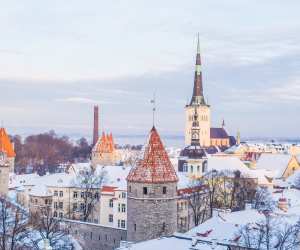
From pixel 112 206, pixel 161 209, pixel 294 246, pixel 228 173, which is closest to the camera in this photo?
pixel 294 246

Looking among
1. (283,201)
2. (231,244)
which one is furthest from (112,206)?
(231,244)

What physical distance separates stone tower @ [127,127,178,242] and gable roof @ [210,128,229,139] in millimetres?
97418

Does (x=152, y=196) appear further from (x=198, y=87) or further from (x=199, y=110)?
(x=199, y=110)

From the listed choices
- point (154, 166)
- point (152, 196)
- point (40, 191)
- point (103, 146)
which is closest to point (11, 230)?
point (152, 196)

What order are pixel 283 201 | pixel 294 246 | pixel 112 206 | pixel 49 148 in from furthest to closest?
pixel 49 148, pixel 112 206, pixel 283 201, pixel 294 246

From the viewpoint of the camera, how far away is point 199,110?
11162 cm

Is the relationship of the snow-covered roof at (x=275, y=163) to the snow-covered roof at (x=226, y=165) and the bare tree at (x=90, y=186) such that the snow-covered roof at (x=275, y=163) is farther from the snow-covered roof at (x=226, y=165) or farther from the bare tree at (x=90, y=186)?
the bare tree at (x=90, y=186)

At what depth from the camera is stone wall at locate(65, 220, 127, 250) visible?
3094 centimetres

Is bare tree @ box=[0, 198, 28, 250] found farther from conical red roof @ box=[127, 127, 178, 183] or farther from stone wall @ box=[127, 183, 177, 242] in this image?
conical red roof @ box=[127, 127, 178, 183]

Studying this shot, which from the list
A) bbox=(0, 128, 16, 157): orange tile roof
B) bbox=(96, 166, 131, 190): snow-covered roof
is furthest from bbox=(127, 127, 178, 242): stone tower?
bbox=(0, 128, 16, 157): orange tile roof

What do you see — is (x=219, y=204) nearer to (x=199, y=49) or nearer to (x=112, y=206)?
(x=112, y=206)

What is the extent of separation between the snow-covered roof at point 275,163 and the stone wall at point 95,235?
153ft

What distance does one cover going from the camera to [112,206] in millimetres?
46531

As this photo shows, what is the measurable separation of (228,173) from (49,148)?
189 ft
